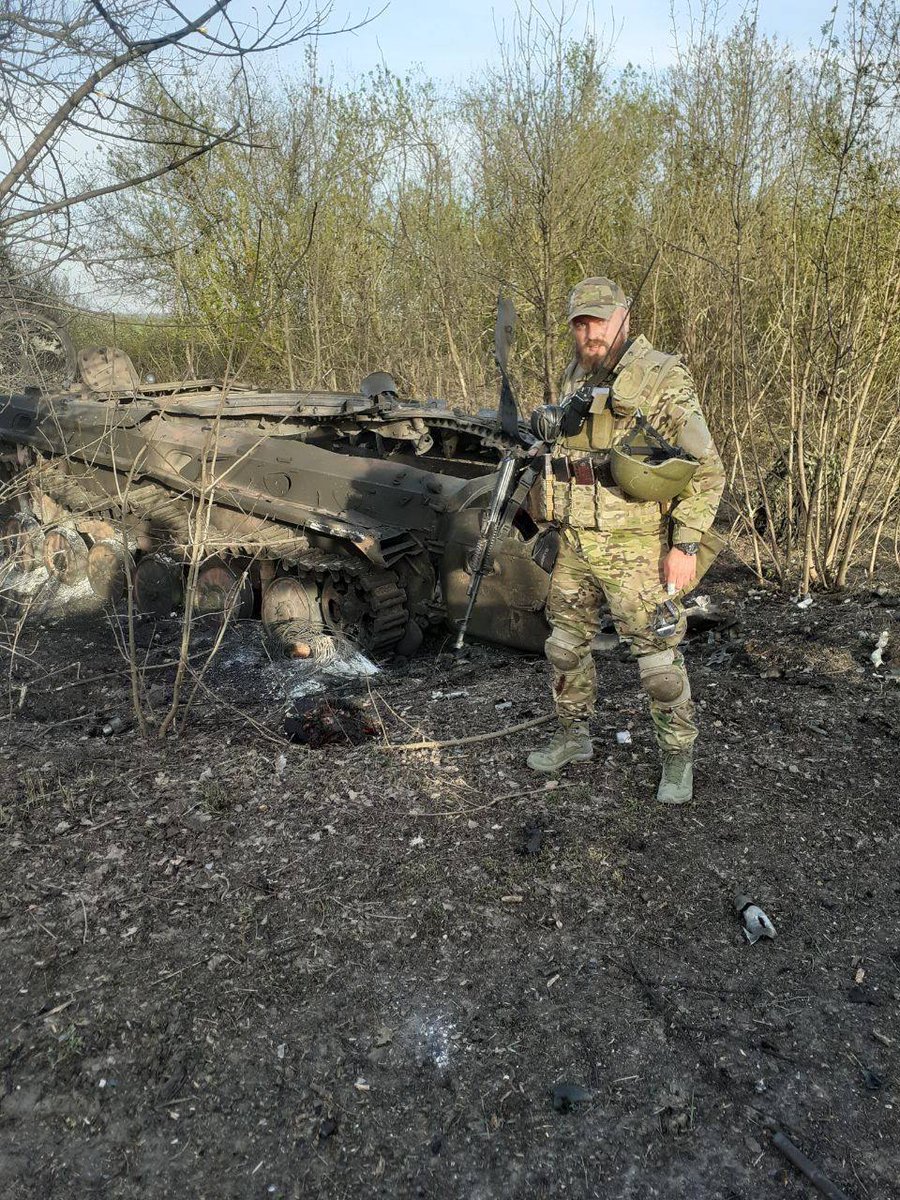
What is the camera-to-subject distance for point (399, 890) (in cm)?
346

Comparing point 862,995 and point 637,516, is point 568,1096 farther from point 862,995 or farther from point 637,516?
point 637,516

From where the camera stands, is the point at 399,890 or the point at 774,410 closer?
the point at 399,890

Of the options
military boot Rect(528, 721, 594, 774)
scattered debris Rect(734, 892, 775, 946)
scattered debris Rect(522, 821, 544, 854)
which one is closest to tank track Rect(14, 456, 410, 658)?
military boot Rect(528, 721, 594, 774)

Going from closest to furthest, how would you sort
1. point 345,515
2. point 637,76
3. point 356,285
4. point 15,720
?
point 15,720 → point 345,515 → point 637,76 → point 356,285

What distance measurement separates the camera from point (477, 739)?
4.64m

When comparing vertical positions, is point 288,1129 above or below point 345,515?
below

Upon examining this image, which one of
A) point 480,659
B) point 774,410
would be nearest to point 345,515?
point 480,659

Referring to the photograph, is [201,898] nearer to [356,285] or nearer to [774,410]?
[774,410]

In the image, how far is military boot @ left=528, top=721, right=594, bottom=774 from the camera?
4.26 m

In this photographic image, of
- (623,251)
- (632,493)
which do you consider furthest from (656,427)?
(623,251)

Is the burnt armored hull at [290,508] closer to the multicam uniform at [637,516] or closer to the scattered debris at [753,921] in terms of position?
the multicam uniform at [637,516]

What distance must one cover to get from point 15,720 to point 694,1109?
436cm

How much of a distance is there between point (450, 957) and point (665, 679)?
4.87ft

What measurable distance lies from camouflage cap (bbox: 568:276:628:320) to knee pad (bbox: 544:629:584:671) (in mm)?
1409
